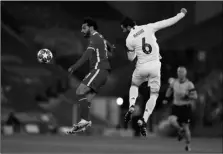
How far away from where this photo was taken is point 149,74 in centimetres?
1473

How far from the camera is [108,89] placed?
4316cm

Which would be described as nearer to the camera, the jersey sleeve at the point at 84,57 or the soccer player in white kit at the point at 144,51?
the jersey sleeve at the point at 84,57

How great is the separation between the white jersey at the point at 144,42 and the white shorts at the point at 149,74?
125mm

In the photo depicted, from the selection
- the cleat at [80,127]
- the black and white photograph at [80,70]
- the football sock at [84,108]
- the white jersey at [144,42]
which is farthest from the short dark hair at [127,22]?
the black and white photograph at [80,70]

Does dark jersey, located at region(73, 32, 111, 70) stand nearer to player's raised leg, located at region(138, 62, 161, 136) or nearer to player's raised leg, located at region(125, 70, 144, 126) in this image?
player's raised leg, located at region(125, 70, 144, 126)

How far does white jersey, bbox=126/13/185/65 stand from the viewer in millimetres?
14523

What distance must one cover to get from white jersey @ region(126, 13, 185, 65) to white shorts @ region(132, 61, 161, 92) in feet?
0.41

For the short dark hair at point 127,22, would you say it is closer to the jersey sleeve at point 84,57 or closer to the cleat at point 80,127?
the jersey sleeve at point 84,57

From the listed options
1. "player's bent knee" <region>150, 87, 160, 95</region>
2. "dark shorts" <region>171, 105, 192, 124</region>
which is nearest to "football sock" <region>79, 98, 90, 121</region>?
"player's bent knee" <region>150, 87, 160, 95</region>

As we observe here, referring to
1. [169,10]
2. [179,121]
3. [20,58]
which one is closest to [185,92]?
[179,121]

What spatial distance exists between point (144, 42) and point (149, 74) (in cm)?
73

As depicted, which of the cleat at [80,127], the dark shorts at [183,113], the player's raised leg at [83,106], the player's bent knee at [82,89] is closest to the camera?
the player's bent knee at [82,89]

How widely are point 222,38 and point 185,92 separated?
17.3 meters

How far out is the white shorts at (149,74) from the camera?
14.6m
